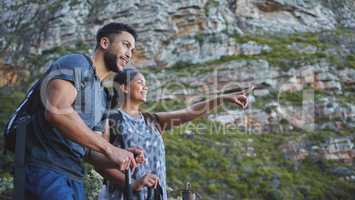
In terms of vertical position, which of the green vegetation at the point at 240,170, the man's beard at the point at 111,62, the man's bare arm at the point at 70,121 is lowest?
the green vegetation at the point at 240,170

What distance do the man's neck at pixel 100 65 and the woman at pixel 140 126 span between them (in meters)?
0.38

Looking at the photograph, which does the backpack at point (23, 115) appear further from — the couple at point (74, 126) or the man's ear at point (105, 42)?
the man's ear at point (105, 42)

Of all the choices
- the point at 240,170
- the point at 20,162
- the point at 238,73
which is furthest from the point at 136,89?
the point at 238,73

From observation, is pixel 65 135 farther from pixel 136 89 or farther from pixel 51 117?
pixel 136 89

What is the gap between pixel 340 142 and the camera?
11.3 meters

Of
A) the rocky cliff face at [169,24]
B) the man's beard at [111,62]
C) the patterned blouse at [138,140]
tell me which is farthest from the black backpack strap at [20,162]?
the rocky cliff face at [169,24]

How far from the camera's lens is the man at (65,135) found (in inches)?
73.6

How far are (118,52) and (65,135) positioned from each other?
48 centimetres

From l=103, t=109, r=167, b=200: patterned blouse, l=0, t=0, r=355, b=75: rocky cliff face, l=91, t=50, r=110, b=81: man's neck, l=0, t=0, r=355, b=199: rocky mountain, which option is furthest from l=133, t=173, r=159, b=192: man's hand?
l=0, t=0, r=355, b=75: rocky cliff face

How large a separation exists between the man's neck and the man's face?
0.02 metres

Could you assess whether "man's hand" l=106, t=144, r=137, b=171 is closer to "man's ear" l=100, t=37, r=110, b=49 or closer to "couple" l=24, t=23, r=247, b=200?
"couple" l=24, t=23, r=247, b=200

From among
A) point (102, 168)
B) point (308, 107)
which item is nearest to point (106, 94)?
point (102, 168)

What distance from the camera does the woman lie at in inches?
94.6

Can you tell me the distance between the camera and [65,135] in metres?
1.88
